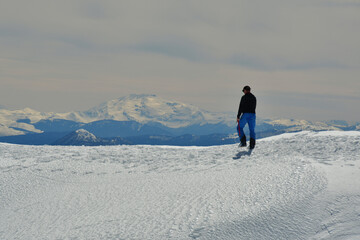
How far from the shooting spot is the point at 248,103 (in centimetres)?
1454

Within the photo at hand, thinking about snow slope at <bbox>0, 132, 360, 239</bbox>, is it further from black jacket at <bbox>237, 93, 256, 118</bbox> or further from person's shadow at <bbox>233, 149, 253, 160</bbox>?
black jacket at <bbox>237, 93, 256, 118</bbox>

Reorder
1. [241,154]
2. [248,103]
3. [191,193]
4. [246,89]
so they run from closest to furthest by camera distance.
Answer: [191,193] < [241,154] < [248,103] < [246,89]

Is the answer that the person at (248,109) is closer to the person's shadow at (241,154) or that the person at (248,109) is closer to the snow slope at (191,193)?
the person's shadow at (241,154)

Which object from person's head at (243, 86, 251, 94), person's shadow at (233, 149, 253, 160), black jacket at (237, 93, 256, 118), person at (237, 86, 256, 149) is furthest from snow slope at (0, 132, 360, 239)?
person's head at (243, 86, 251, 94)

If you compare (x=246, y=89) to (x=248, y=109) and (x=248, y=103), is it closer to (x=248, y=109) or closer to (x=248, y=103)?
(x=248, y=103)

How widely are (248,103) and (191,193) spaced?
6.38 m

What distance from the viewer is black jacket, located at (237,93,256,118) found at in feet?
47.7

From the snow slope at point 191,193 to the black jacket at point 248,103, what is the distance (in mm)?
1885

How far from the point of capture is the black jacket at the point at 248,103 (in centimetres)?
1453

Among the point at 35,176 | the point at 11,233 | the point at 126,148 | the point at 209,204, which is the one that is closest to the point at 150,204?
the point at 209,204

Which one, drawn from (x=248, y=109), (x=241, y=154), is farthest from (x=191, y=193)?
(x=248, y=109)

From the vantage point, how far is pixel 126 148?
675 inches

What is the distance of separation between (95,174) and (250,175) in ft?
20.7

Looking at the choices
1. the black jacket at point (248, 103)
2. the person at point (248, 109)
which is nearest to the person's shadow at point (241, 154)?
the person at point (248, 109)
